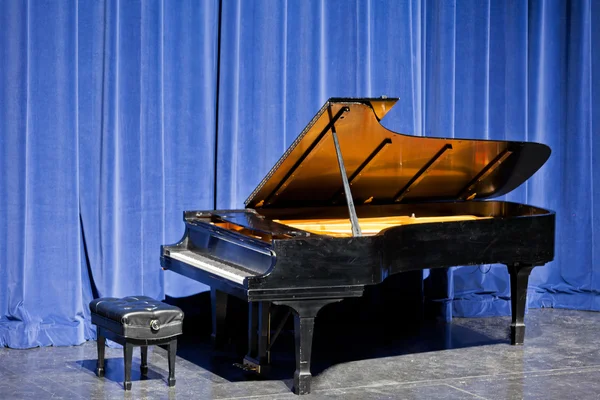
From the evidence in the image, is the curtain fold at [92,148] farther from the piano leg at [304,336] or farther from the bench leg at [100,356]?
the piano leg at [304,336]

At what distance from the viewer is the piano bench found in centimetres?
460

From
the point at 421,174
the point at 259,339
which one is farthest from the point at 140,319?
the point at 421,174

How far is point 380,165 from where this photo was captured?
5406mm

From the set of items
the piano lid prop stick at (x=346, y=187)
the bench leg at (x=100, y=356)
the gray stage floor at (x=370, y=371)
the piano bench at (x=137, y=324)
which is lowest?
the gray stage floor at (x=370, y=371)

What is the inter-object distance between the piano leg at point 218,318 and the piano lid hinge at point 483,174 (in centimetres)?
155

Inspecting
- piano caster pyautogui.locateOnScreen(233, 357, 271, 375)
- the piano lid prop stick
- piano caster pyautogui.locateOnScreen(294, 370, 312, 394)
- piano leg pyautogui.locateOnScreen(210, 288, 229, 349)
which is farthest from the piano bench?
the piano lid prop stick

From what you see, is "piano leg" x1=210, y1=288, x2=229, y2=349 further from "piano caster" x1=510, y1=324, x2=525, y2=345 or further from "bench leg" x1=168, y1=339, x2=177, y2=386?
"piano caster" x1=510, y1=324, x2=525, y2=345

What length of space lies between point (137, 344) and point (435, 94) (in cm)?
302

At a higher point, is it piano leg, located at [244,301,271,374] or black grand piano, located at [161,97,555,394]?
black grand piano, located at [161,97,555,394]

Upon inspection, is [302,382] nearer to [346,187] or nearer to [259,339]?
[259,339]

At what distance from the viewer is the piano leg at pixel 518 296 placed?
5.66 meters

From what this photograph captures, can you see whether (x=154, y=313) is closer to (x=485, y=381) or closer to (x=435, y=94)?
(x=485, y=381)

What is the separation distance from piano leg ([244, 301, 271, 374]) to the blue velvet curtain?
90cm

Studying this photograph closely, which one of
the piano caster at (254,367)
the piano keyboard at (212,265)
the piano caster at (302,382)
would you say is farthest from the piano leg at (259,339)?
the piano caster at (302,382)
